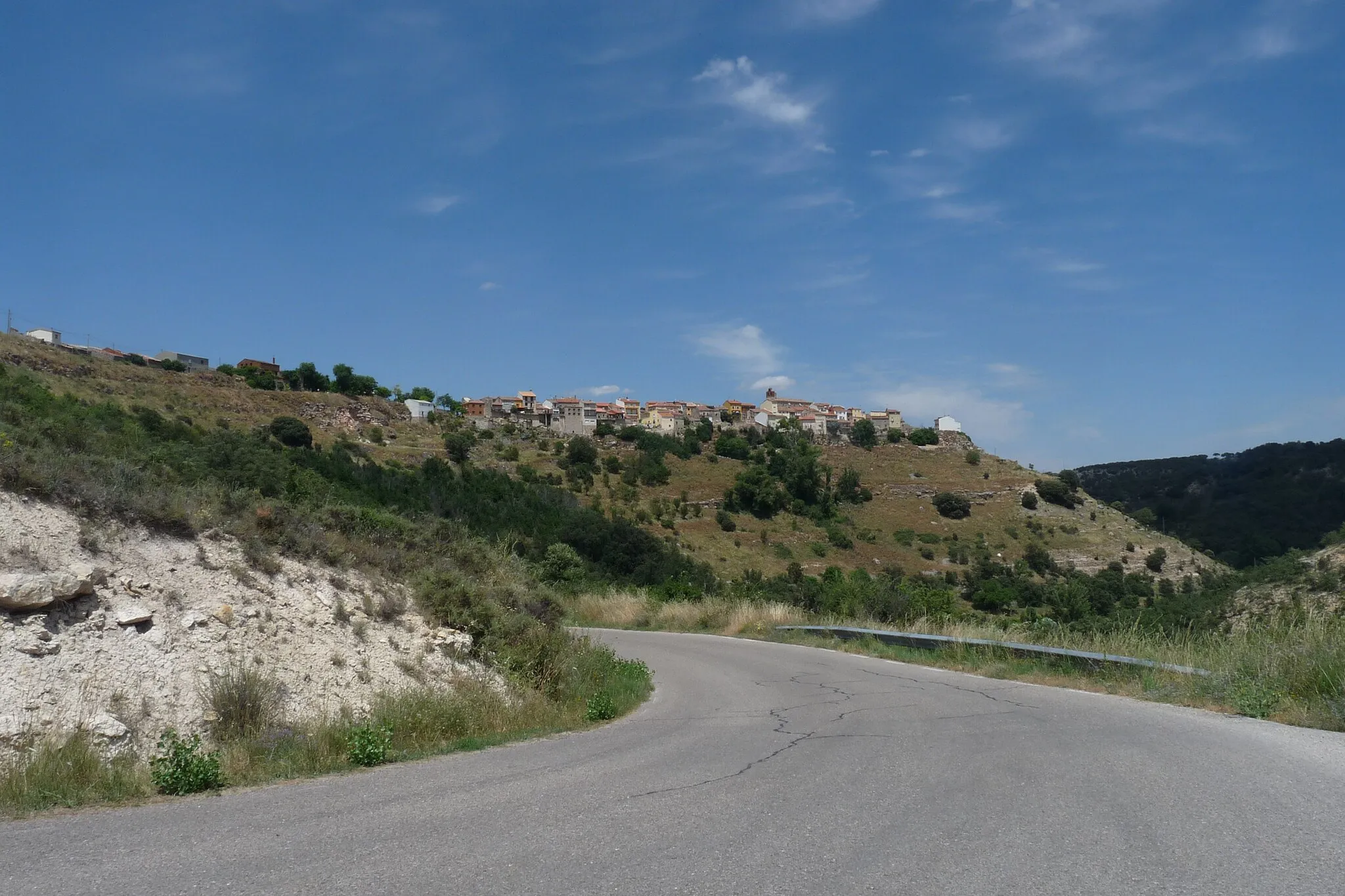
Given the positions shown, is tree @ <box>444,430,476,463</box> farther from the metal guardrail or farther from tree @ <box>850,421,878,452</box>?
tree @ <box>850,421,878,452</box>

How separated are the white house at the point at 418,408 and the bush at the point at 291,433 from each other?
28576 millimetres

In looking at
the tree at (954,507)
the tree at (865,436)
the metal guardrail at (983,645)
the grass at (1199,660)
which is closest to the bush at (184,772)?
the grass at (1199,660)

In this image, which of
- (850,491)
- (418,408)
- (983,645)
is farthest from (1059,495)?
(983,645)

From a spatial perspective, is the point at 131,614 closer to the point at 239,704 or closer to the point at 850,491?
the point at 239,704

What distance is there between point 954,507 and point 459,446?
45681mm

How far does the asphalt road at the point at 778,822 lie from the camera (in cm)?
456

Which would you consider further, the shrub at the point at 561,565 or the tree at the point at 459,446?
the tree at the point at 459,446

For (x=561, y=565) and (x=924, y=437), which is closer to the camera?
(x=561, y=565)

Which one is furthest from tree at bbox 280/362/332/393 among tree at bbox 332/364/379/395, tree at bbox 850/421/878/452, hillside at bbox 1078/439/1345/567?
hillside at bbox 1078/439/1345/567

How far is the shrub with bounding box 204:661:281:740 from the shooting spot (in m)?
8.86

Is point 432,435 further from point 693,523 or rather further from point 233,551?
point 233,551

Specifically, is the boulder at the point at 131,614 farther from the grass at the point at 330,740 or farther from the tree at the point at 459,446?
the tree at the point at 459,446

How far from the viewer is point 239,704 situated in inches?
353

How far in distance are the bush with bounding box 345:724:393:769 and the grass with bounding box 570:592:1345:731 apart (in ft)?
29.8
